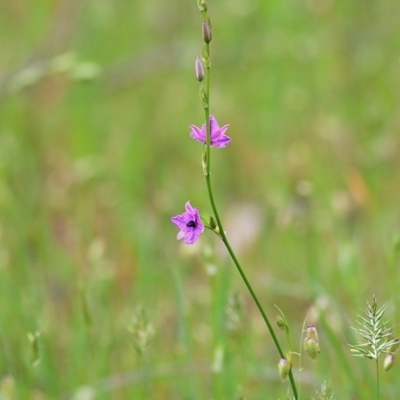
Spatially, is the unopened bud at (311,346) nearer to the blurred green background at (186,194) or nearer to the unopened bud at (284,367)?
the unopened bud at (284,367)

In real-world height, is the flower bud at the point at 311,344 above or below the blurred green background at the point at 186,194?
below

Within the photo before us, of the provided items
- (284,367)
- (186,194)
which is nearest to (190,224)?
(284,367)


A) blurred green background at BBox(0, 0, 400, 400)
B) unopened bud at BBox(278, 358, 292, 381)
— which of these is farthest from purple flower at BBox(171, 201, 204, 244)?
blurred green background at BBox(0, 0, 400, 400)

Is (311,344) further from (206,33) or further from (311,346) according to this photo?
(206,33)

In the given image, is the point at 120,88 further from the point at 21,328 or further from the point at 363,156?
the point at 21,328

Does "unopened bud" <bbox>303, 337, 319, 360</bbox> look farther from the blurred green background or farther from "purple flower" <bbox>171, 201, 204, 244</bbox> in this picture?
the blurred green background

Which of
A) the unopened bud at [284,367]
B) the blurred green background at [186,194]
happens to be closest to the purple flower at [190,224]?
the unopened bud at [284,367]

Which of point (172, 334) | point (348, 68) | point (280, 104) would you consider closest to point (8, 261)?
point (172, 334)
